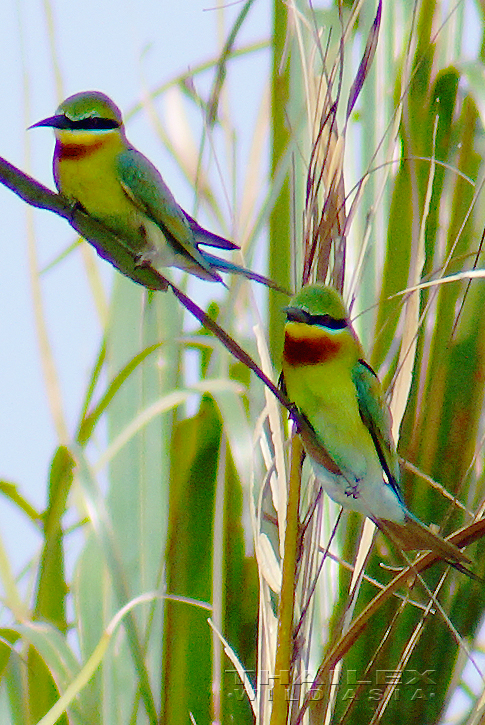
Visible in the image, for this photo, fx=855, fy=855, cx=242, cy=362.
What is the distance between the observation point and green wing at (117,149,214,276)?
2.14 ft

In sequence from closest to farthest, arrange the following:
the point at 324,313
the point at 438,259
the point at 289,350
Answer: the point at 324,313 → the point at 289,350 → the point at 438,259

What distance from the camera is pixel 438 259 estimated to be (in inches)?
35.1

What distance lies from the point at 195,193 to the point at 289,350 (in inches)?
10.7

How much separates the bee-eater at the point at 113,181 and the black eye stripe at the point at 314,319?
14cm

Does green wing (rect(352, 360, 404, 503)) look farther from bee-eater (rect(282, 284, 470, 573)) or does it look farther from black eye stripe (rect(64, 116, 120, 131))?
black eye stripe (rect(64, 116, 120, 131))

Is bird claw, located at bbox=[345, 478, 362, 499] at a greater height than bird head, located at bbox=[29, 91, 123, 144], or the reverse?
bird head, located at bbox=[29, 91, 123, 144]

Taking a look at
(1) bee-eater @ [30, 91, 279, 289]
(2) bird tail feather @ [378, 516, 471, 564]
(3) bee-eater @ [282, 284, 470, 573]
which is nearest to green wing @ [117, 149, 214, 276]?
(1) bee-eater @ [30, 91, 279, 289]

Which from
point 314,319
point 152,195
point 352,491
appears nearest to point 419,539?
point 352,491

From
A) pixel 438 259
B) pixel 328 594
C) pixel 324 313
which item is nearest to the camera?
pixel 324 313

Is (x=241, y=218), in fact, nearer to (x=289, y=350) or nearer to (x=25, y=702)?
(x=289, y=350)

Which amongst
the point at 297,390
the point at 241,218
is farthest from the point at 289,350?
the point at 241,218

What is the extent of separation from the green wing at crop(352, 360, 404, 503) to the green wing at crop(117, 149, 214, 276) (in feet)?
0.49

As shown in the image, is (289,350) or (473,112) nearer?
(289,350)

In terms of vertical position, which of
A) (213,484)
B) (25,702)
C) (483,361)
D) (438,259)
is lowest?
(25,702)
